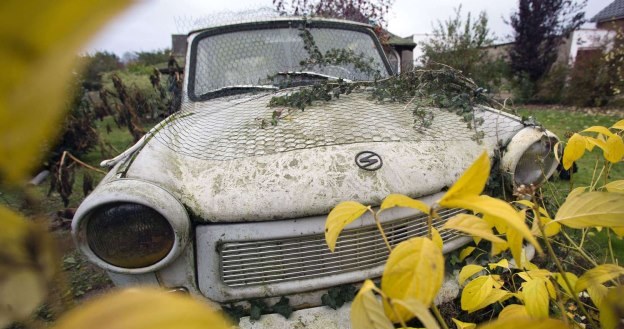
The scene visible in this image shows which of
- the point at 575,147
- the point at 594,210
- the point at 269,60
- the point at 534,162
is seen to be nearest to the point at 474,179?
the point at 594,210

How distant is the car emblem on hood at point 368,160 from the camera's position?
63.7 inches

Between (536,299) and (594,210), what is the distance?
0.23m

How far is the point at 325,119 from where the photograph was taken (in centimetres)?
204

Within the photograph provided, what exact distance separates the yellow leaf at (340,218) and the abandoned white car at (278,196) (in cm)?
89

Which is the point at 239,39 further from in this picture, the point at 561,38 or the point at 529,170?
the point at 561,38

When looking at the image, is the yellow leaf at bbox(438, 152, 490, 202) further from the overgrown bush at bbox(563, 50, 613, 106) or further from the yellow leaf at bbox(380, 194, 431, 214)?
the overgrown bush at bbox(563, 50, 613, 106)

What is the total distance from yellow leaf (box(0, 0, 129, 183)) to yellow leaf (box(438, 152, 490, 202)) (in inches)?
17.7

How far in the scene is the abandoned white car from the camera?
1.48 m

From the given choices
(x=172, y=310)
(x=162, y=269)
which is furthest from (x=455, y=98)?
(x=172, y=310)

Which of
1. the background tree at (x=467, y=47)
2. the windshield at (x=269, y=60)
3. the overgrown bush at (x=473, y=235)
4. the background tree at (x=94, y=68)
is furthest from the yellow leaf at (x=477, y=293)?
the background tree at (x=467, y=47)

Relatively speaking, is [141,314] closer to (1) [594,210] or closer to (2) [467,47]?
(1) [594,210]

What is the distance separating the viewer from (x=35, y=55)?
185mm

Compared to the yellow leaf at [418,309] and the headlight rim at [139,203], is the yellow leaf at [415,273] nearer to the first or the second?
the yellow leaf at [418,309]

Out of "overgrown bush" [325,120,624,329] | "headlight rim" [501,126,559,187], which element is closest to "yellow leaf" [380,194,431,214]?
"overgrown bush" [325,120,624,329]
